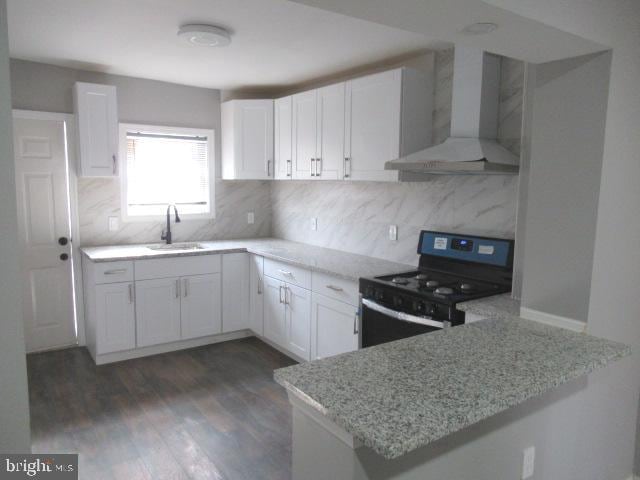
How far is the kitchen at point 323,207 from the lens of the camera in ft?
5.79

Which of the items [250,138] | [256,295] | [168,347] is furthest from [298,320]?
[250,138]

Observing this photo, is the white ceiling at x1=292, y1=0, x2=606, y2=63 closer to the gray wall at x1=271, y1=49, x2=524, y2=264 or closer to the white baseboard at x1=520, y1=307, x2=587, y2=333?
the white baseboard at x1=520, y1=307, x2=587, y2=333

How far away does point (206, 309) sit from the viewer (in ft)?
13.8

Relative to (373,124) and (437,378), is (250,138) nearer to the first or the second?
(373,124)

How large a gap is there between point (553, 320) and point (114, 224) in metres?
3.70

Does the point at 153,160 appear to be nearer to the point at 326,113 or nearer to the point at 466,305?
the point at 326,113

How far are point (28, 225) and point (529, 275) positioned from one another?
385 cm

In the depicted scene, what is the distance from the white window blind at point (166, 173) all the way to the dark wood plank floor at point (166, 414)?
1425 millimetres

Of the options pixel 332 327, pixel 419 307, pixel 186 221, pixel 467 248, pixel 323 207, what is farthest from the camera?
pixel 186 221

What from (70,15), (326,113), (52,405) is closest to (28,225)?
(52,405)

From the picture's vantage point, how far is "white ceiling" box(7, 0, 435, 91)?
8.20ft

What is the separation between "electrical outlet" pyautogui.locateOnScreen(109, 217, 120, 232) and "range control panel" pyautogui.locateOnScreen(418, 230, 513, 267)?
8.93 ft

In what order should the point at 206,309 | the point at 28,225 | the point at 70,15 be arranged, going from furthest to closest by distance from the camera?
the point at 206,309
the point at 28,225
the point at 70,15

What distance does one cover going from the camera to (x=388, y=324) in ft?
9.28
